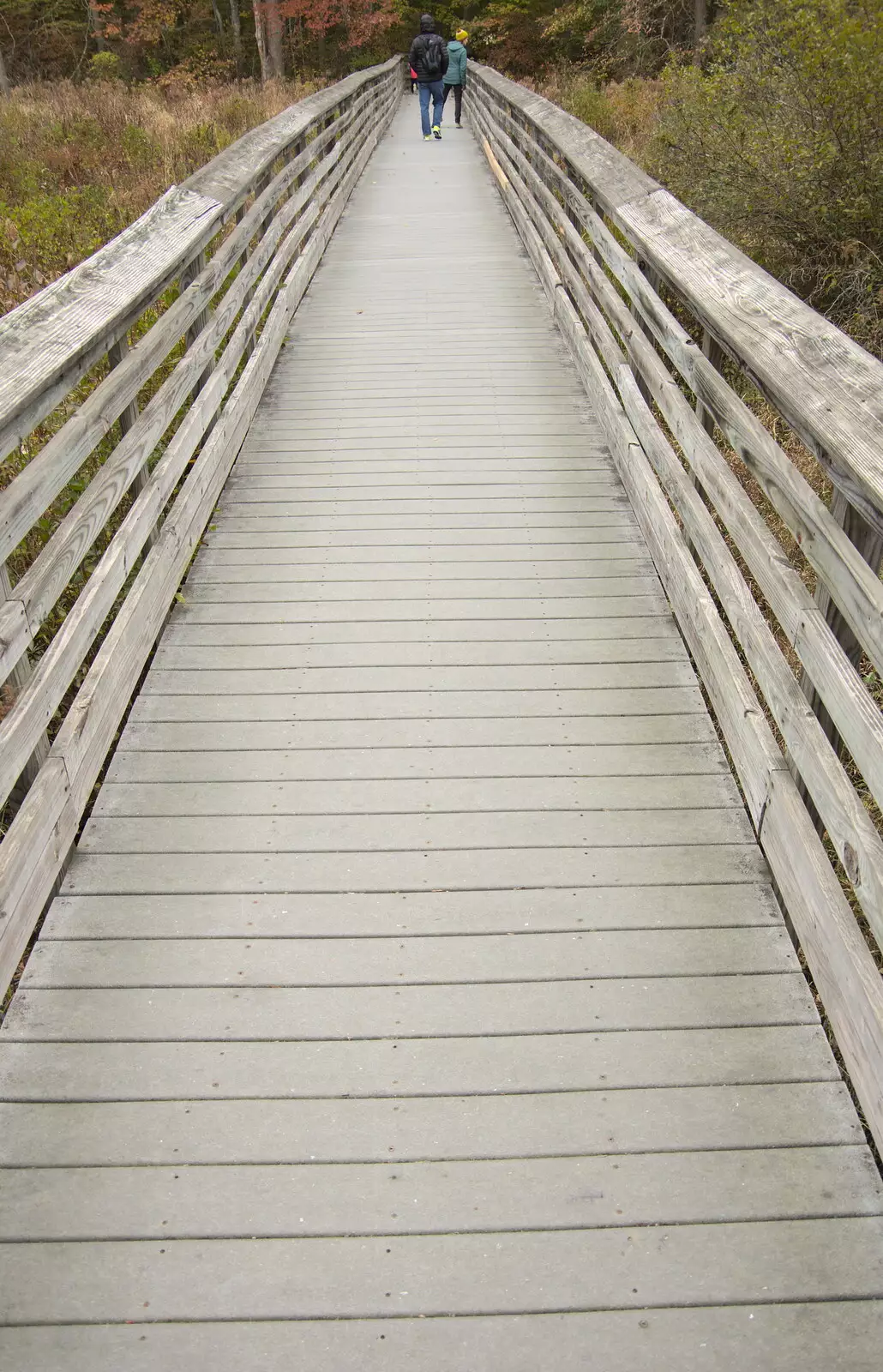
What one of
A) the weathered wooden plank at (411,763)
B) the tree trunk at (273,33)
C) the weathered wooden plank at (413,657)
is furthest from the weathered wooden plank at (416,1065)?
the tree trunk at (273,33)

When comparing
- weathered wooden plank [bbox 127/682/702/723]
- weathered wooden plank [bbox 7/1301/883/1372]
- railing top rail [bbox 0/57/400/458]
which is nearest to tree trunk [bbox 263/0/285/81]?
railing top rail [bbox 0/57/400/458]

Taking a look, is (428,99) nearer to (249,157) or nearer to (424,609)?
(249,157)

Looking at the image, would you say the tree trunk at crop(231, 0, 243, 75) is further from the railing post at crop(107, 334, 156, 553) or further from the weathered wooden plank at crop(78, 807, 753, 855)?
the weathered wooden plank at crop(78, 807, 753, 855)

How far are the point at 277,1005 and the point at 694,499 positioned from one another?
7.75 ft

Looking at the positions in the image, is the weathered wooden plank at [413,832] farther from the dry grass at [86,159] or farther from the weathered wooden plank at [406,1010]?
the dry grass at [86,159]

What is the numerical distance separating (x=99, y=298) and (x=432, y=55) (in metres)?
14.8

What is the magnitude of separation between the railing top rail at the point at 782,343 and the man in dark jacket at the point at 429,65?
12764mm

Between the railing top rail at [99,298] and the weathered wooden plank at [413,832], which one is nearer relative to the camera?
the railing top rail at [99,298]

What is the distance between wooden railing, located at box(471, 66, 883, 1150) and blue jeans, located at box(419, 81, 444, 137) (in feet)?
43.6

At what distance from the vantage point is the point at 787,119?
9000 millimetres

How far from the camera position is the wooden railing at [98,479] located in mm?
3051

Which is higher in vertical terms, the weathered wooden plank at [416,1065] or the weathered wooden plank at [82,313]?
the weathered wooden plank at [82,313]

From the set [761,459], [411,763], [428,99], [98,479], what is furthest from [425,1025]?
[428,99]

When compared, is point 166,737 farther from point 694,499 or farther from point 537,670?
point 694,499
